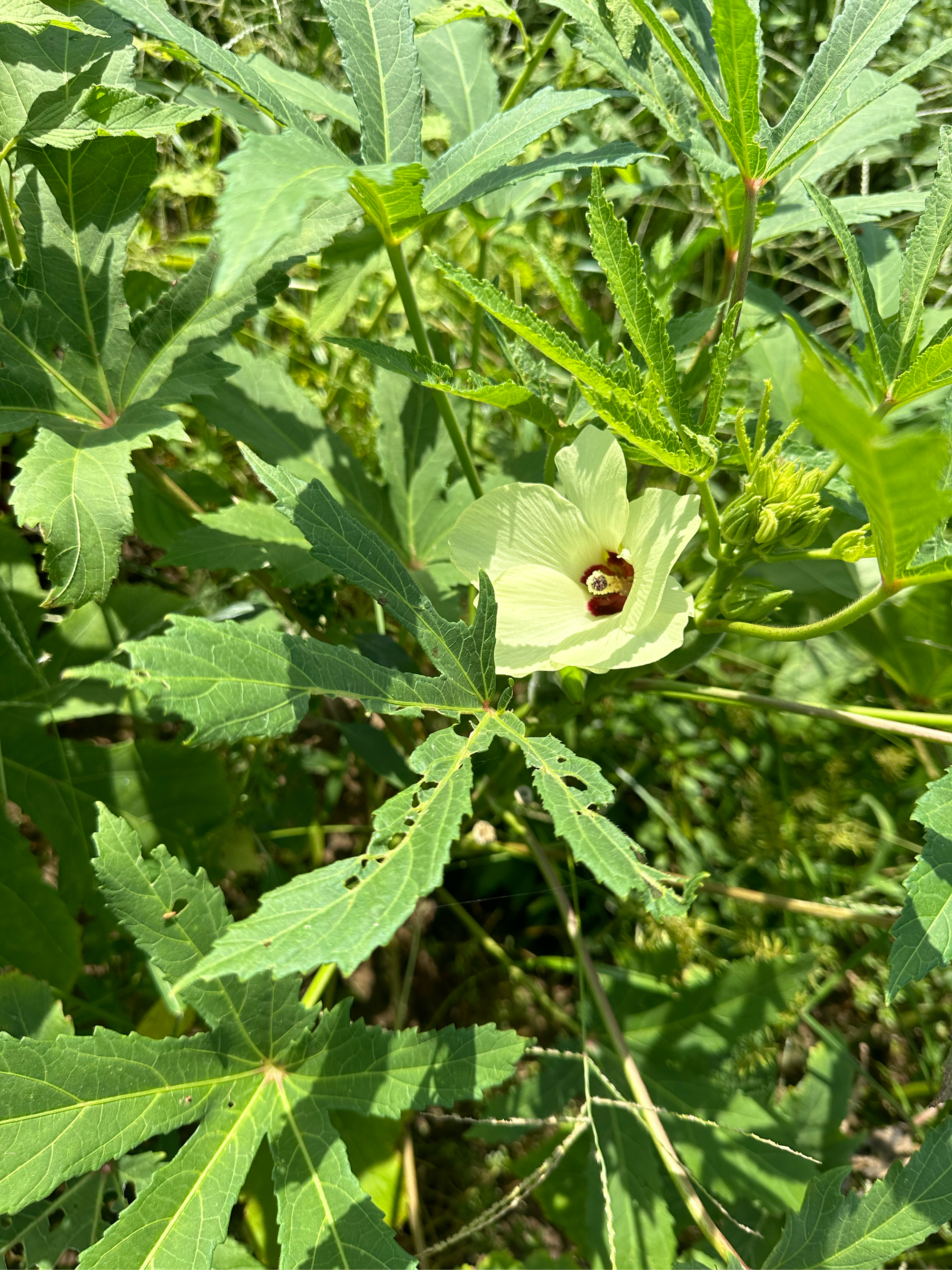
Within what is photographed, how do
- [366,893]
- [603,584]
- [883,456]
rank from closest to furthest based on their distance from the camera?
[883,456] < [366,893] < [603,584]

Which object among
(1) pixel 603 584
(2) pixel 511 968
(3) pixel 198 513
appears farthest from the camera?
(2) pixel 511 968

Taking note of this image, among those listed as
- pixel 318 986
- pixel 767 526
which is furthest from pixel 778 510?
pixel 318 986

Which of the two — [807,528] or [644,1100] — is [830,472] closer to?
[807,528]

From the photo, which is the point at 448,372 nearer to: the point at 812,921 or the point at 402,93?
the point at 402,93

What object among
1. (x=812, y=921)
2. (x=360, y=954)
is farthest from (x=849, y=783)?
(x=360, y=954)

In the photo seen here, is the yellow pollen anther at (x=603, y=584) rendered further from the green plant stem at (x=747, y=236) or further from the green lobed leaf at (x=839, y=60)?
the green lobed leaf at (x=839, y=60)

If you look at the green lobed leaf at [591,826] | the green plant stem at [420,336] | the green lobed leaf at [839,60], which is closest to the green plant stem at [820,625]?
the green lobed leaf at [591,826]

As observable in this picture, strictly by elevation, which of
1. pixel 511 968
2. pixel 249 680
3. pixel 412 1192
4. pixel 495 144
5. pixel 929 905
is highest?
pixel 495 144

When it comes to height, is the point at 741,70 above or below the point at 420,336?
above

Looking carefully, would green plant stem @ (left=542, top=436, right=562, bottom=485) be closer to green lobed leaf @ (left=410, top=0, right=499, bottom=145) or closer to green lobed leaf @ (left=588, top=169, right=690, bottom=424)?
green lobed leaf @ (left=588, top=169, right=690, bottom=424)
